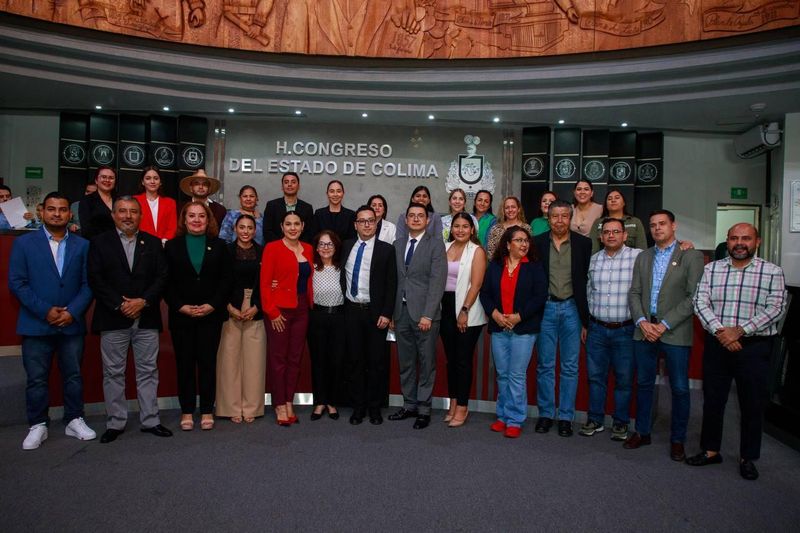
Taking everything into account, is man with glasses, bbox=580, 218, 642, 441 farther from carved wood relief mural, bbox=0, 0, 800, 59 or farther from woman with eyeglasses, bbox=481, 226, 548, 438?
carved wood relief mural, bbox=0, 0, 800, 59

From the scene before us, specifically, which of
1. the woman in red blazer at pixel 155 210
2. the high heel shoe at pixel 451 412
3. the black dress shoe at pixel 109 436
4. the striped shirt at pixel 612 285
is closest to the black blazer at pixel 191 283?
the black dress shoe at pixel 109 436

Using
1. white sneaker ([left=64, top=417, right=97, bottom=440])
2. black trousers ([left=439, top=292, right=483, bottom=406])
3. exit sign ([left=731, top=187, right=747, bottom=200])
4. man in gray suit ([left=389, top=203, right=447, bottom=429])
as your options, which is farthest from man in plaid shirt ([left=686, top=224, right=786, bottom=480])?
exit sign ([left=731, top=187, right=747, bottom=200])

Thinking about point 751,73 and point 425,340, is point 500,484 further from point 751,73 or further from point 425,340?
point 751,73

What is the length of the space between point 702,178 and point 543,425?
8.09 metres

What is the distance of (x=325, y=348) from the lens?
4289 mm

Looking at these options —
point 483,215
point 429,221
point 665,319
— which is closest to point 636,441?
point 665,319

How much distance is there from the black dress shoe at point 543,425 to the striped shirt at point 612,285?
863 millimetres

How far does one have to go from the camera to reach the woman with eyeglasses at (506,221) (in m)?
5.07

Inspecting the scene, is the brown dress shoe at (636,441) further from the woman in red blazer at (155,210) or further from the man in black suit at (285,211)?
the woman in red blazer at (155,210)

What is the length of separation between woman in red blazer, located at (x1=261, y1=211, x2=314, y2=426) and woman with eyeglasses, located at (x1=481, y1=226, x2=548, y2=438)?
1392 millimetres

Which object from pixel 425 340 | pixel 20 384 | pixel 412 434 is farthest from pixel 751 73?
pixel 20 384

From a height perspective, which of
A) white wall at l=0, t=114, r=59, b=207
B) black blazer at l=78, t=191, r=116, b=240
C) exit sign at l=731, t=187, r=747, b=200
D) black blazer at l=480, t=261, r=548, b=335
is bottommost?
black blazer at l=480, t=261, r=548, b=335

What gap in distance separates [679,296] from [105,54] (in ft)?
23.8

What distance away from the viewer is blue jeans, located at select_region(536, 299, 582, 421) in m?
4.04
